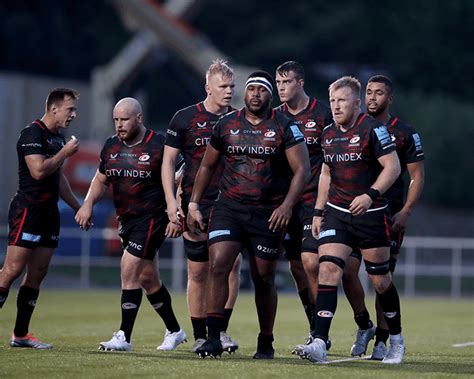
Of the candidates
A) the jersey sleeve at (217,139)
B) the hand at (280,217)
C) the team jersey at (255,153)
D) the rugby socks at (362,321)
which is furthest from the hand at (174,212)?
the rugby socks at (362,321)

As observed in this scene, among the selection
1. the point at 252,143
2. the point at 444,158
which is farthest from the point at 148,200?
the point at 444,158

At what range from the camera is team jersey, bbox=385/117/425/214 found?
1209 centimetres

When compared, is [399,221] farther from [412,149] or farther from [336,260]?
[336,260]

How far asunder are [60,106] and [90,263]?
1854cm

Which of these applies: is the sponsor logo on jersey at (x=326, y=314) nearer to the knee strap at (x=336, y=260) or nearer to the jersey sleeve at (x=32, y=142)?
the knee strap at (x=336, y=260)

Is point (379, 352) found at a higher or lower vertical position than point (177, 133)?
lower

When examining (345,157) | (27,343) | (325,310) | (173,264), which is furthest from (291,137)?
(173,264)

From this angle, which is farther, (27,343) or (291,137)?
(27,343)

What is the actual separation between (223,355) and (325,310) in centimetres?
129

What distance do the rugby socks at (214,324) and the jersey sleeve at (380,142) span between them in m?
1.92

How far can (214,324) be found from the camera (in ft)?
36.4

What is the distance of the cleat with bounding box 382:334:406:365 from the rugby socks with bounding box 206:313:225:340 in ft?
4.90

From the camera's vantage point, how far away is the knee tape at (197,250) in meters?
12.3

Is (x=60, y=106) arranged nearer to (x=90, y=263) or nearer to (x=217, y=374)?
(x=217, y=374)
